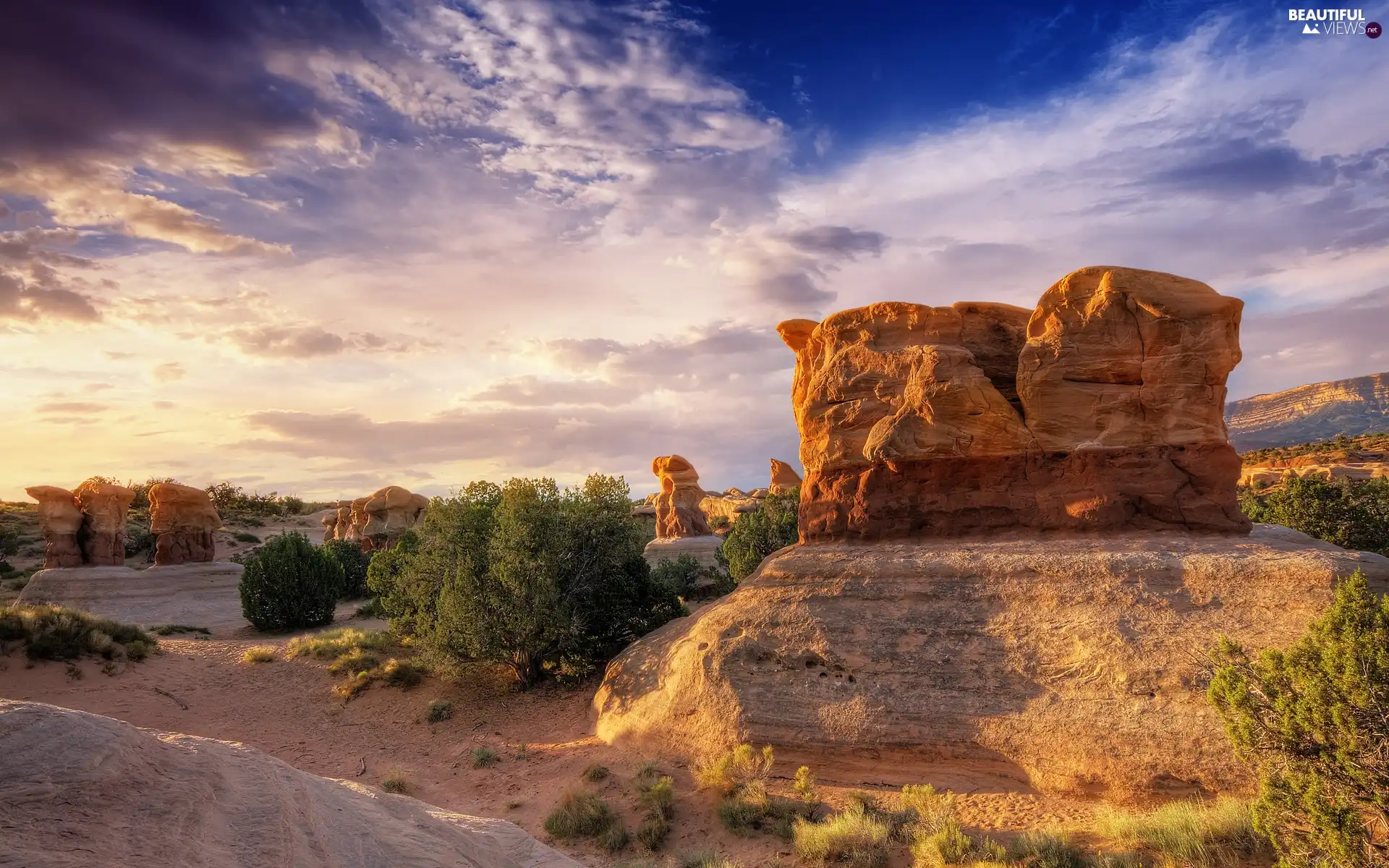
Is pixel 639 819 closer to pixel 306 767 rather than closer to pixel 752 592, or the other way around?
pixel 752 592

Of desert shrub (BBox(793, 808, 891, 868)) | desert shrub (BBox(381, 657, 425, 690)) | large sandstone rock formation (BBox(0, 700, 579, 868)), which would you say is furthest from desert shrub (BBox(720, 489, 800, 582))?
large sandstone rock formation (BBox(0, 700, 579, 868))

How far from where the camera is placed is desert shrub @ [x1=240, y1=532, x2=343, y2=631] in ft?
93.2

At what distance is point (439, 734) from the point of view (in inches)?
676

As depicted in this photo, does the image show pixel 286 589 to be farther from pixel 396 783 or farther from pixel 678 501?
pixel 678 501

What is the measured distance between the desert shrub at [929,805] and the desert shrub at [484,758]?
8711 mm

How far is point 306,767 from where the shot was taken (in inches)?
604

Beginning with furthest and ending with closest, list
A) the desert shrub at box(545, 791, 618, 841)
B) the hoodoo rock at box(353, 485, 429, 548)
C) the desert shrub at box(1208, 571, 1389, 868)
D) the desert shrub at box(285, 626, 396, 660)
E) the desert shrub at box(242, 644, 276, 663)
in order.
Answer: the hoodoo rock at box(353, 485, 429, 548)
the desert shrub at box(285, 626, 396, 660)
the desert shrub at box(242, 644, 276, 663)
the desert shrub at box(545, 791, 618, 841)
the desert shrub at box(1208, 571, 1389, 868)

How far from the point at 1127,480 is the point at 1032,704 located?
5.06m

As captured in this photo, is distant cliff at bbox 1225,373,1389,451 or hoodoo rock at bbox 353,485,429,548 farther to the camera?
distant cliff at bbox 1225,373,1389,451

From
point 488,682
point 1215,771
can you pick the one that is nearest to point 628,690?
point 488,682

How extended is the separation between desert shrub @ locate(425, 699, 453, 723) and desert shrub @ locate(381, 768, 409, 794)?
373 cm

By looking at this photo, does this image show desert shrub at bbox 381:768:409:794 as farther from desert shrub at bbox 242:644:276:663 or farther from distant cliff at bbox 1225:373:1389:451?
distant cliff at bbox 1225:373:1389:451

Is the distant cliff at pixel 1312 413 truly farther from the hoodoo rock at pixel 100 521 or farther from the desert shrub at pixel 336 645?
the hoodoo rock at pixel 100 521

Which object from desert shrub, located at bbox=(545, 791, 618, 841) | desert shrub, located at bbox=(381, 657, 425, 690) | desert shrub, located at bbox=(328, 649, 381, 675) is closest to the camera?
desert shrub, located at bbox=(545, 791, 618, 841)
